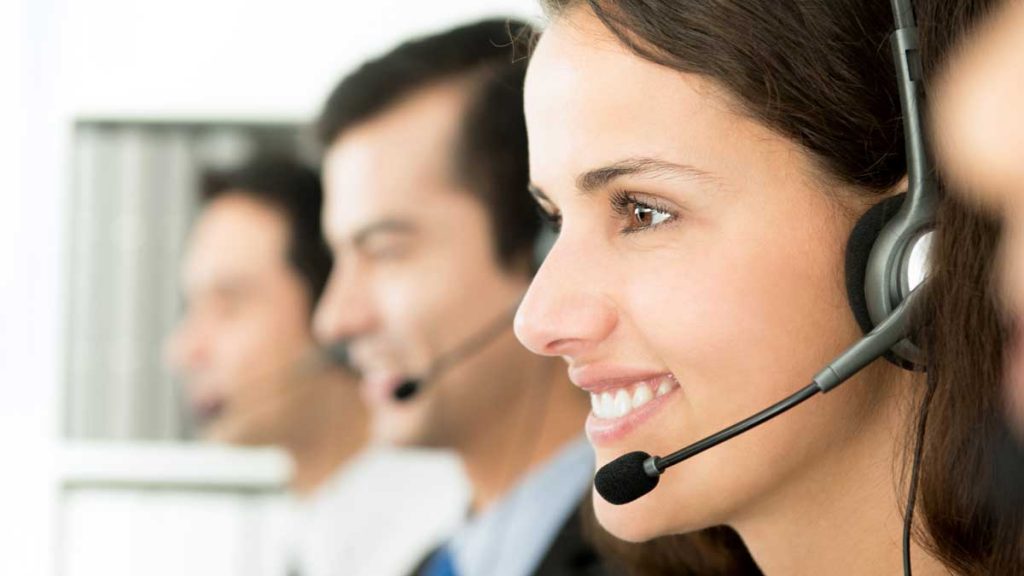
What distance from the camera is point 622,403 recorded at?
2.88 feet

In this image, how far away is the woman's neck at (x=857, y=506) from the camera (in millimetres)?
852

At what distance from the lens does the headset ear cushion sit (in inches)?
31.1

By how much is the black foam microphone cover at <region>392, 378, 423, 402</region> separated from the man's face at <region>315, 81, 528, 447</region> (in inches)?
0.5

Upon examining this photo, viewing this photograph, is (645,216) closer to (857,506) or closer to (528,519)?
(857,506)

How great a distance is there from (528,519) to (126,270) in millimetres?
932

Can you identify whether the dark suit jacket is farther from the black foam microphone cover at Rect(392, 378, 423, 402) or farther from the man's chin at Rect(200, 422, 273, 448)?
the man's chin at Rect(200, 422, 273, 448)

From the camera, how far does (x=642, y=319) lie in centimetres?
84

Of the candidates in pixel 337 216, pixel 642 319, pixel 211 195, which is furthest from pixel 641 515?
pixel 211 195

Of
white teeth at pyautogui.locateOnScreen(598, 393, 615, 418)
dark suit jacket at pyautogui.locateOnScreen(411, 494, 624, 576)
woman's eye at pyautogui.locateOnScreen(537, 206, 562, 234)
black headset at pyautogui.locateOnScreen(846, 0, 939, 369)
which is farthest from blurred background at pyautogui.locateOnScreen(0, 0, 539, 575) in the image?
black headset at pyautogui.locateOnScreen(846, 0, 939, 369)

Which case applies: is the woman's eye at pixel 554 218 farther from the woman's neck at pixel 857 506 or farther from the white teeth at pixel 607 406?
the woman's neck at pixel 857 506

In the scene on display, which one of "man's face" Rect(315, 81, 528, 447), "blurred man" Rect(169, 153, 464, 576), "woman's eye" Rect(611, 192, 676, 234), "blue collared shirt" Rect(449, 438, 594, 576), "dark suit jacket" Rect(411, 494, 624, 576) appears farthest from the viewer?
"blurred man" Rect(169, 153, 464, 576)

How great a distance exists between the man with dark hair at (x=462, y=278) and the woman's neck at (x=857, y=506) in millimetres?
548

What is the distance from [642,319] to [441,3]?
1.23 metres

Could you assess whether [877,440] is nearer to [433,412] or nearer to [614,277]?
[614,277]
